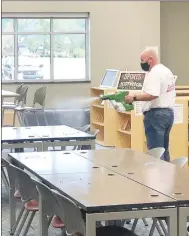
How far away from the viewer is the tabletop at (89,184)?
304 centimetres

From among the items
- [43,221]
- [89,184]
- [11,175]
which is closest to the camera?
[89,184]

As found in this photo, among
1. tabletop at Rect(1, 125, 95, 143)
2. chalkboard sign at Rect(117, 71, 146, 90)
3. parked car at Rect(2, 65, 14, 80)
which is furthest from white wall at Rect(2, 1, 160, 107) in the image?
tabletop at Rect(1, 125, 95, 143)

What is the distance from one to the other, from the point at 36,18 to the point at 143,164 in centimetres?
947

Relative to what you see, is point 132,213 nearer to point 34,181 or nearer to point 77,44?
point 34,181

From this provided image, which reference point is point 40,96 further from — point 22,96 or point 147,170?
point 147,170

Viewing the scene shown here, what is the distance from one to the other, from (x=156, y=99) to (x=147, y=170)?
2529mm

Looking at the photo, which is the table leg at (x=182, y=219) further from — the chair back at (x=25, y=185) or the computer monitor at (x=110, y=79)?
the computer monitor at (x=110, y=79)

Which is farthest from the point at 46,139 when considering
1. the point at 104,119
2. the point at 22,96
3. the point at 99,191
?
the point at 22,96

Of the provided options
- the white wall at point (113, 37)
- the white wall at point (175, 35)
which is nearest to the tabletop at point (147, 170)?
the white wall at point (113, 37)

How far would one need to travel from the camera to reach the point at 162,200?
3.07 m

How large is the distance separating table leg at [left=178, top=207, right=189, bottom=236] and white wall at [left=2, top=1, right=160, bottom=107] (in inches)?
410

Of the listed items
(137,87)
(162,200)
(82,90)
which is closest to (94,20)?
(82,90)

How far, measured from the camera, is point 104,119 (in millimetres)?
10672

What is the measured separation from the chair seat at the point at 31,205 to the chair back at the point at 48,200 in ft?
2.01
